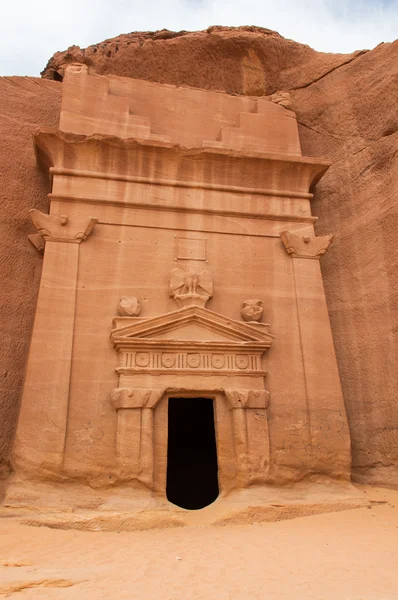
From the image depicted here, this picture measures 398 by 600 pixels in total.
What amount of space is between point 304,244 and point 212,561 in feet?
19.4

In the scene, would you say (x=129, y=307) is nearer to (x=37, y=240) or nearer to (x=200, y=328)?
(x=200, y=328)

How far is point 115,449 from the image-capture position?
6980 mm

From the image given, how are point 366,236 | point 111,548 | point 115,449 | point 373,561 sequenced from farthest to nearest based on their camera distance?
point 366,236 < point 115,449 < point 111,548 < point 373,561

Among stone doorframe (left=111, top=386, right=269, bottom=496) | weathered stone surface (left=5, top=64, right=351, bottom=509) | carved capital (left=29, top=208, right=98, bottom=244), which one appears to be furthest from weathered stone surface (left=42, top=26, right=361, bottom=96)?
stone doorframe (left=111, top=386, right=269, bottom=496)

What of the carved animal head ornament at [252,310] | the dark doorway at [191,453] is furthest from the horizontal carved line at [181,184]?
the dark doorway at [191,453]

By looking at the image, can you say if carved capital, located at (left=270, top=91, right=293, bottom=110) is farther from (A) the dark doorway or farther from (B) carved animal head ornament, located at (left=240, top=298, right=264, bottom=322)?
(A) the dark doorway

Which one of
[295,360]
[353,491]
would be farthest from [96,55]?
[353,491]

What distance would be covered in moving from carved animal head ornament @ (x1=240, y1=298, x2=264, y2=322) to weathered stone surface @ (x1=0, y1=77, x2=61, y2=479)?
3.70m

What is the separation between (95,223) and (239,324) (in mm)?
2969

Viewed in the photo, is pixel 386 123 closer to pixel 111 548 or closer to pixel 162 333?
pixel 162 333

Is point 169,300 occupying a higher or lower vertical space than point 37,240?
lower

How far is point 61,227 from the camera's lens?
8258mm

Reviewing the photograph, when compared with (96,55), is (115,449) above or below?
below

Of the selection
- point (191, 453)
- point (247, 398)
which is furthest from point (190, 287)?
point (191, 453)
